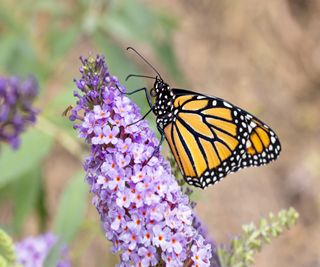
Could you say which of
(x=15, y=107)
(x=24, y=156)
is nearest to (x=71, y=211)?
(x=24, y=156)

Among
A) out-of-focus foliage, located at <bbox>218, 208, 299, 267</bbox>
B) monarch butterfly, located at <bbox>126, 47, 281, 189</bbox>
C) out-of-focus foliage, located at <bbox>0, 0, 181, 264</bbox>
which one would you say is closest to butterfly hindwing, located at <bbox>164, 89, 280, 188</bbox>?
monarch butterfly, located at <bbox>126, 47, 281, 189</bbox>

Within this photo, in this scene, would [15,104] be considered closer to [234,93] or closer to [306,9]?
[234,93]

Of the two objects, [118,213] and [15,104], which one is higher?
[15,104]

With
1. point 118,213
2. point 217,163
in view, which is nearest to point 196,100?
point 217,163

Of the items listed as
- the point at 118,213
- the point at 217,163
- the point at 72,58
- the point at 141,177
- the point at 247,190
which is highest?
the point at 72,58

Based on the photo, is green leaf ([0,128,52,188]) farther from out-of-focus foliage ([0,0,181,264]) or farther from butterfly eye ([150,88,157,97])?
butterfly eye ([150,88,157,97])

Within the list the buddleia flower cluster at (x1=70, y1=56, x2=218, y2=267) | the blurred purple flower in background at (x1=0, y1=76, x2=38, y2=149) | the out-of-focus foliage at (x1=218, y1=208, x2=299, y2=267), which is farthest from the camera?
the blurred purple flower in background at (x1=0, y1=76, x2=38, y2=149)

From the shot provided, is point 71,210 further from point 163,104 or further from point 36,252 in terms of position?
point 163,104
